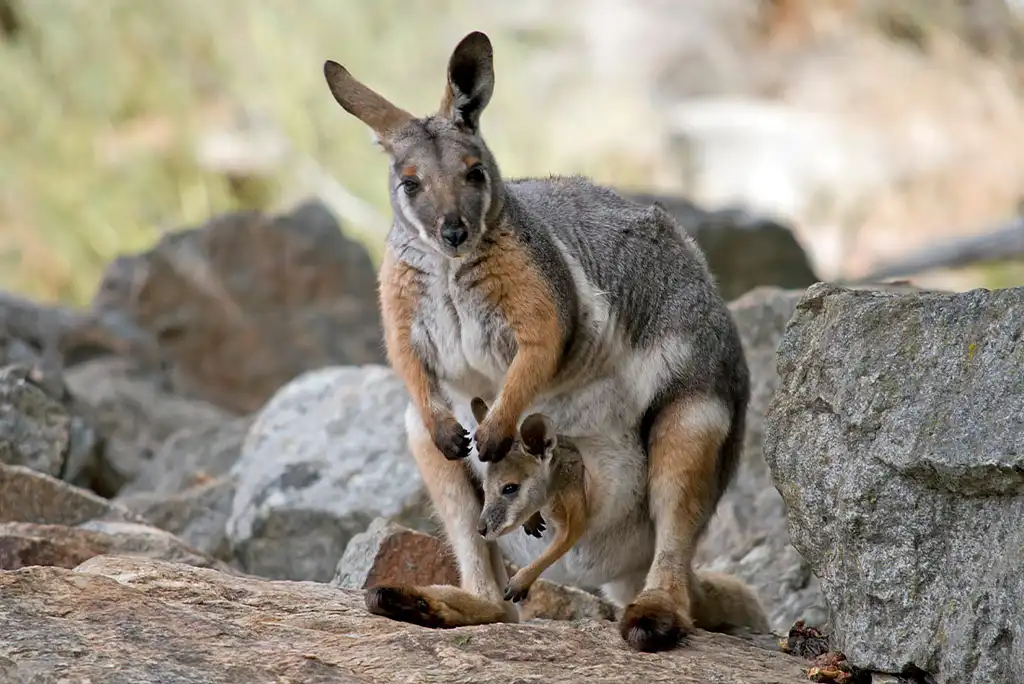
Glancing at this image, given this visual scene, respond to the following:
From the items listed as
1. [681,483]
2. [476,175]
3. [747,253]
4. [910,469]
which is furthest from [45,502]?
[747,253]

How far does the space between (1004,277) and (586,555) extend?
29.1ft

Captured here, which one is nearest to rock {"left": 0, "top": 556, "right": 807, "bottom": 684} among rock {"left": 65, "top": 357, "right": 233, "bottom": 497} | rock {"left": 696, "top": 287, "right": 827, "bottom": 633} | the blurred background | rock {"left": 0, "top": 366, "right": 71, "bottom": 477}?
rock {"left": 696, "top": 287, "right": 827, "bottom": 633}

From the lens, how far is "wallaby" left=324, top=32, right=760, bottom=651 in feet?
14.3

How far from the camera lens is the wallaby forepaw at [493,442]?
4.31 meters

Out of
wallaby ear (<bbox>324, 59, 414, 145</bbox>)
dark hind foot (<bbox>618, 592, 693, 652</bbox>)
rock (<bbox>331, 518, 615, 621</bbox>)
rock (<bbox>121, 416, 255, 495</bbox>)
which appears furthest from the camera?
rock (<bbox>121, 416, 255, 495</bbox>)

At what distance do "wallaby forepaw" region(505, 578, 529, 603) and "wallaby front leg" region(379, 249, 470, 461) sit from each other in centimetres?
42

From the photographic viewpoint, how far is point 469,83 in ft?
14.9

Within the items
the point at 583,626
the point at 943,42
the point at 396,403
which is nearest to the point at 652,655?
the point at 583,626

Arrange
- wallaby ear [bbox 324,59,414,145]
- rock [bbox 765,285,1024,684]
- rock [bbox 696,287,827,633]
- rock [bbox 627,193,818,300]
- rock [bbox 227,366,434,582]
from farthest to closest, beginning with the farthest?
rock [bbox 627,193,818,300] < rock [bbox 227,366,434,582] < rock [bbox 696,287,827,633] < wallaby ear [bbox 324,59,414,145] < rock [bbox 765,285,1024,684]

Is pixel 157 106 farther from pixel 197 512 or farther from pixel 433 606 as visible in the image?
pixel 433 606

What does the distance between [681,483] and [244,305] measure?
22.0 ft

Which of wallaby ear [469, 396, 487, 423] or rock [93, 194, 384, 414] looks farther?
rock [93, 194, 384, 414]

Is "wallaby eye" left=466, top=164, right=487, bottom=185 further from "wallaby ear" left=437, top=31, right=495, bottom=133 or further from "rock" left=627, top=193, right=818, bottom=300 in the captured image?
"rock" left=627, top=193, right=818, bottom=300

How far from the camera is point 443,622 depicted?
408 cm
